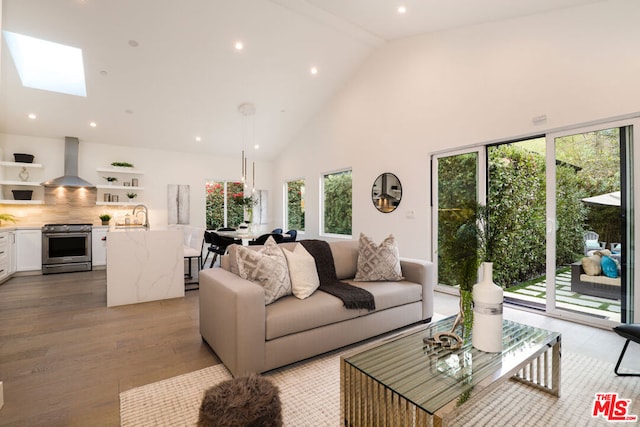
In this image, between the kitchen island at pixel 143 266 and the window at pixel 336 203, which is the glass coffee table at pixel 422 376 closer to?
the kitchen island at pixel 143 266

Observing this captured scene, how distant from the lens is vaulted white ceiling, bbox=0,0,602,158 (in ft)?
12.5

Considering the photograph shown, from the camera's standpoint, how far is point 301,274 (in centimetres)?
258

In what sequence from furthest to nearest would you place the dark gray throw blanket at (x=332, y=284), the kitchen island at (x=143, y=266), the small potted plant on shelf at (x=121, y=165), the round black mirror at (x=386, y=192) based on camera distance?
the small potted plant on shelf at (x=121, y=165)
the round black mirror at (x=386, y=192)
the kitchen island at (x=143, y=266)
the dark gray throw blanket at (x=332, y=284)

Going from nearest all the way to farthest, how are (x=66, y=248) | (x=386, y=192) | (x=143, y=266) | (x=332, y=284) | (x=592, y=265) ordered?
(x=332, y=284) < (x=592, y=265) < (x=143, y=266) < (x=386, y=192) < (x=66, y=248)

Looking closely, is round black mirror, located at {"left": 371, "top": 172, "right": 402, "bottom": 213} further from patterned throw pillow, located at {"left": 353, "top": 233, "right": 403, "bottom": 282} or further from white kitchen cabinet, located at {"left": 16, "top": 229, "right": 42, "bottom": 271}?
white kitchen cabinet, located at {"left": 16, "top": 229, "right": 42, "bottom": 271}

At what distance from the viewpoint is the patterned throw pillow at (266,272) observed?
7.62 ft

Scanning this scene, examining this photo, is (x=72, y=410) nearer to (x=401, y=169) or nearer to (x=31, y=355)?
(x=31, y=355)

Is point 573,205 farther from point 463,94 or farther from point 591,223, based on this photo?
point 463,94

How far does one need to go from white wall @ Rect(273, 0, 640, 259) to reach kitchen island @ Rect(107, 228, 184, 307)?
3.20 m

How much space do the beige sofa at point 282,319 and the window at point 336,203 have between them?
10.6ft

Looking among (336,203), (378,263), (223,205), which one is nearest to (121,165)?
(223,205)

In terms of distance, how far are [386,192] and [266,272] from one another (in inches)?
131

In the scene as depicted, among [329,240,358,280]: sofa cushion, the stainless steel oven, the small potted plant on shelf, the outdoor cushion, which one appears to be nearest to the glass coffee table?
[329,240,358,280]: sofa cushion

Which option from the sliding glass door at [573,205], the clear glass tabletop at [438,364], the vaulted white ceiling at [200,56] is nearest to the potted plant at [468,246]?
the clear glass tabletop at [438,364]
